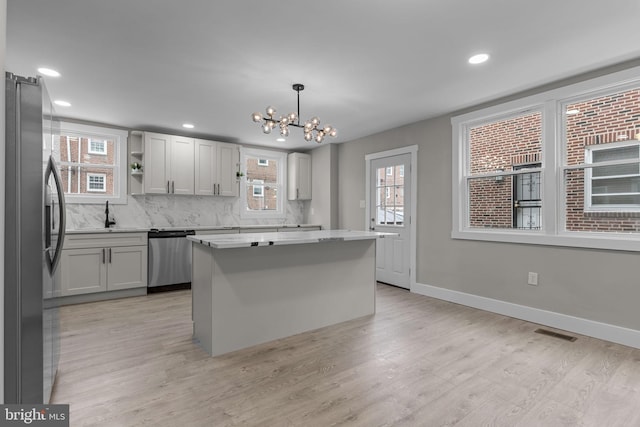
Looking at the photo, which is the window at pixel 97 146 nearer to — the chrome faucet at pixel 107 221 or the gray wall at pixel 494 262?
the chrome faucet at pixel 107 221

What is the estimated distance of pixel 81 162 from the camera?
15.2 ft

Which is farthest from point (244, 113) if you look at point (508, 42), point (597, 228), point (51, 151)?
point (597, 228)

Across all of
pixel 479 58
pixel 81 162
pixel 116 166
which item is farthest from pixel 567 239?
pixel 81 162

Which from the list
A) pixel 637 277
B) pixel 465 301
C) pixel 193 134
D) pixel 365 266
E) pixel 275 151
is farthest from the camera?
pixel 275 151

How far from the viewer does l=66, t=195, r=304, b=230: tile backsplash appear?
462cm

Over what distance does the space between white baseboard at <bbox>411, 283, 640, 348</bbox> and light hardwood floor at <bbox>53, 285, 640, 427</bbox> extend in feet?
0.38

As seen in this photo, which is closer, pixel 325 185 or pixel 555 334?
pixel 555 334

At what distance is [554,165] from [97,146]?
5719mm

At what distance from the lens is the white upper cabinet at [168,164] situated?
4789mm

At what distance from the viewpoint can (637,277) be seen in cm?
277

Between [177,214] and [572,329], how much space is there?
17.3 ft

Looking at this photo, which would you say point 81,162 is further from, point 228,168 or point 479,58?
point 479,58

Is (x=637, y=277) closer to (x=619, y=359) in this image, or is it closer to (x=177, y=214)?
(x=619, y=359)

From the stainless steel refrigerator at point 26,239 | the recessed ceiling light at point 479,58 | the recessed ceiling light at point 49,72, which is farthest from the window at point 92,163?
the recessed ceiling light at point 479,58
